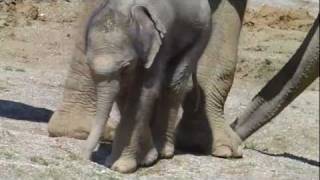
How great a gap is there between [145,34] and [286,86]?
8.27ft

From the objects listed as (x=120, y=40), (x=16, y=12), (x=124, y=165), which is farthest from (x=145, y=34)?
(x=16, y=12)

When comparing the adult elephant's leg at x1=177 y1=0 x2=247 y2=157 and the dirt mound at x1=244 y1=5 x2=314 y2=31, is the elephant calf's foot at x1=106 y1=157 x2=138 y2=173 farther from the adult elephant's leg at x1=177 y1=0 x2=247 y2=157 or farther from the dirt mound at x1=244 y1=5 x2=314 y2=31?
the dirt mound at x1=244 y1=5 x2=314 y2=31

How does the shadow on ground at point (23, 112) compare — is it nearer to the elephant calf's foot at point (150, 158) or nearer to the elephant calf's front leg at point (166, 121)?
the elephant calf's front leg at point (166, 121)

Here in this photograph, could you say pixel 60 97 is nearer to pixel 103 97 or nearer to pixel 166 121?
pixel 166 121

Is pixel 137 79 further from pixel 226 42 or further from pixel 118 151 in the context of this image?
pixel 226 42

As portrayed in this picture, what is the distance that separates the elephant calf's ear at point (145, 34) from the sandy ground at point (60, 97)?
0.67 m

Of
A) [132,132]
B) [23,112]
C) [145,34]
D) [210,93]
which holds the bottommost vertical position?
[23,112]

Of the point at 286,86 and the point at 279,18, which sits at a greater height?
the point at 286,86

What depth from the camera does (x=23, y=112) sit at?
8.83 meters

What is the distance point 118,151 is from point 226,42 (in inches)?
65.9

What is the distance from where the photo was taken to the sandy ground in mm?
6730

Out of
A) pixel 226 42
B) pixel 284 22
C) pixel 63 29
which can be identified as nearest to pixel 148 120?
pixel 226 42

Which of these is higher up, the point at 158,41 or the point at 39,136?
the point at 158,41

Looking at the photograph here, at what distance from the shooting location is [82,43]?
7.62 meters
